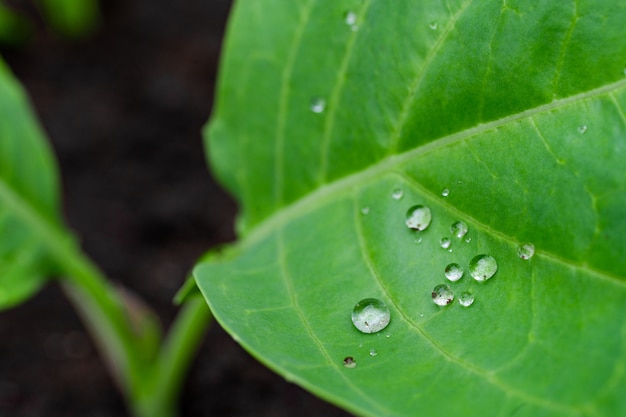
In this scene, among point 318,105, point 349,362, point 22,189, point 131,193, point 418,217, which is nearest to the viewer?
point 349,362

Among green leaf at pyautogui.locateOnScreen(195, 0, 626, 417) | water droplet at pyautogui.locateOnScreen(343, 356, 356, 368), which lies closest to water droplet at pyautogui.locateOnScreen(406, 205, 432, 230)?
green leaf at pyautogui.locateOnScreen(195, 0, 626, 417)

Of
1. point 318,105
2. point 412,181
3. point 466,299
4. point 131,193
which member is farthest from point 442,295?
point 131,193

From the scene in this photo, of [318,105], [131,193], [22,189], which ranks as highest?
[318,105]

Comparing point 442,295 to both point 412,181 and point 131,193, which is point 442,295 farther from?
point 131,193

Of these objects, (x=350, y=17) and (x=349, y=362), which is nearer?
(x=349, y=362)

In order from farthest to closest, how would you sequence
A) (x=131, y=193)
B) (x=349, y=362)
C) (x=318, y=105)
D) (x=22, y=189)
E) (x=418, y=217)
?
(x=131, y=193), (x=22, y=189), (x=318, y=105), (x=418, y=217), (x=349, y=362)

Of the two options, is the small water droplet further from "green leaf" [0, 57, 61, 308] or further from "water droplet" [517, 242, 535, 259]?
"green leaf" [0, 57, 61, 308]

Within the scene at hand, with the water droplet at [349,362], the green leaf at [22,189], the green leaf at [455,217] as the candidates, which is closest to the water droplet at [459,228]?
the green leaf at [455,217]
